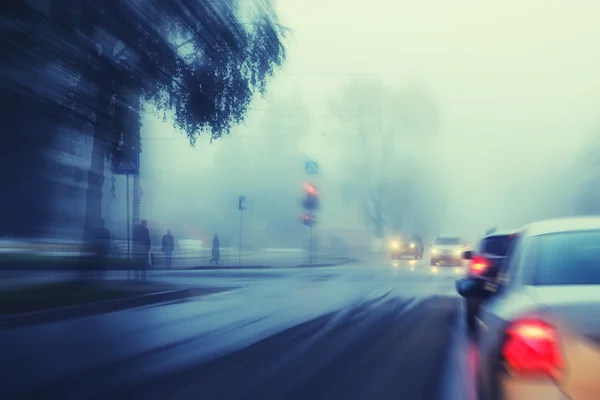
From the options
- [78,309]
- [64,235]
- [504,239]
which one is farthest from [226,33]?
[64,235]

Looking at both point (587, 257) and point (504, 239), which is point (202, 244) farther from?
point (587, 257)

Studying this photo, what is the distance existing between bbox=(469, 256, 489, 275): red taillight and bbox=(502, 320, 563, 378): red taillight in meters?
7.65

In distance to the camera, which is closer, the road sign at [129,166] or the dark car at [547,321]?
the dark car at [547,321]

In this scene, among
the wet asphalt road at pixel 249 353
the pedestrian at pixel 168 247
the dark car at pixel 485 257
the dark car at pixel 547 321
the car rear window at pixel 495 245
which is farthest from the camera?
the pedestrian at pixel 168 247

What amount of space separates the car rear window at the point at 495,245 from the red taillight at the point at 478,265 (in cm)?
16

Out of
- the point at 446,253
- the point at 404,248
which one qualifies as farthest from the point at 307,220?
the point at 404,248

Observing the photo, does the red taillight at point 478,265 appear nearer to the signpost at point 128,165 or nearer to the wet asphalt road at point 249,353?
the wet asphalt road at point 249,353

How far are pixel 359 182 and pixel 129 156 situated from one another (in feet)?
150

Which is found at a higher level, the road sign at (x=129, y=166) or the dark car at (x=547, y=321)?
the road sign at (x=129, y=166)

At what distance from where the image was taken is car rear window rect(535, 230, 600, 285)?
4.49 meters

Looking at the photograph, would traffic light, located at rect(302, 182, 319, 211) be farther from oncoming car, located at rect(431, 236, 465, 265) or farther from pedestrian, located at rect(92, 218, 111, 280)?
pedestrian, located at rect(92, 218, 111, 280)

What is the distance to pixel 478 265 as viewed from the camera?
39.1 feet

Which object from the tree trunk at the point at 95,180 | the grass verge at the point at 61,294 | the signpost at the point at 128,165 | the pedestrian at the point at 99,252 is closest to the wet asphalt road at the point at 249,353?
the grass verge at the point at 61,294

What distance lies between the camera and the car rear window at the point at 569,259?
449cm
